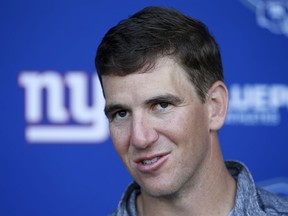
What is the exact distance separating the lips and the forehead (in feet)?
0.45

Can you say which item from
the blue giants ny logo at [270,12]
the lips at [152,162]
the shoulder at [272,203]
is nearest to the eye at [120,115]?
the lips at [152,162]

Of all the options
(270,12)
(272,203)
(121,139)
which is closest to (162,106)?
(121,139)

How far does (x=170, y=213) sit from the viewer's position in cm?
137

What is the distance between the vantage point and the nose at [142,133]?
124cm

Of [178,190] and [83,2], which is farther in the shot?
[83,2]

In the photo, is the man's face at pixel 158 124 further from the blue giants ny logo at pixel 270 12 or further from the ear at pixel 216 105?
the blue giants ny logo at pixel 270 12

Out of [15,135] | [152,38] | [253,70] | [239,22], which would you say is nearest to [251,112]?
[253,70]

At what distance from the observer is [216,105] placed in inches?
53.9

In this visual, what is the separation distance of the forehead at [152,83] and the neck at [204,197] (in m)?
0.20

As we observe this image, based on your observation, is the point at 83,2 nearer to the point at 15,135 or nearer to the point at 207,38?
the point at 15,135

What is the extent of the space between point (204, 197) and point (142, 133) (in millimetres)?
247

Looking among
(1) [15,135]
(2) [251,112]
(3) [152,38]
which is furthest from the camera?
(2) [251,112]

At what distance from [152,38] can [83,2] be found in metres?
0.98

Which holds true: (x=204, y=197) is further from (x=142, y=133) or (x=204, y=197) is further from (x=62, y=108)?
(x=62, y=108)
